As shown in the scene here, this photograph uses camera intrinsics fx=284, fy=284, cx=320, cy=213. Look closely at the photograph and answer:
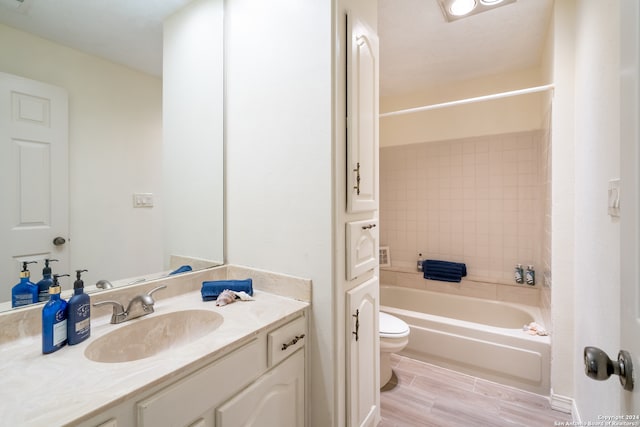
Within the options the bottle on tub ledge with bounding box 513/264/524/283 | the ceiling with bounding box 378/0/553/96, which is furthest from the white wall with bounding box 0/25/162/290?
the bottle on tub ledge with bounding box 513/264/524/283

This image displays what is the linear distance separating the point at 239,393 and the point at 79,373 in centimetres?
44

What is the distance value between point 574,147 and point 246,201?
1874 millimetres

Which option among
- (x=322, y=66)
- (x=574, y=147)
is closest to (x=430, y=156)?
(x=574, y=147)

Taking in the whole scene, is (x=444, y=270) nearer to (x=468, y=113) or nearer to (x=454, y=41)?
(x=468, y=113)

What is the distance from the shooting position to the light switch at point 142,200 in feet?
4.08

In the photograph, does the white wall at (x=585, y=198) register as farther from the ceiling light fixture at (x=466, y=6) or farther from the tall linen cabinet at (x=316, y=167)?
the tall linen cabinet at (x=316, y=167)

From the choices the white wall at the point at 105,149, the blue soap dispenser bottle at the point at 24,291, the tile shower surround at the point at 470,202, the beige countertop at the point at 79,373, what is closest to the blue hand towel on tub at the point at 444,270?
the tile shower surround at the point at 470,202

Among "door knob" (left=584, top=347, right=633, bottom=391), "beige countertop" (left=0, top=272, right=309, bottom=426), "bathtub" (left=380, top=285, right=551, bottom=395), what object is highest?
"door knob" (left=584, top=347, right=633, bottom=391)

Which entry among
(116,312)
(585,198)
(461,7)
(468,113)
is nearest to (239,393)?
(116,312)

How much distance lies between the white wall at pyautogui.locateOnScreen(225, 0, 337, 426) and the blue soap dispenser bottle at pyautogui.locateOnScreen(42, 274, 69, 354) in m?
0.72

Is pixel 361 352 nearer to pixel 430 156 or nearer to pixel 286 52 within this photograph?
pixel 286 52

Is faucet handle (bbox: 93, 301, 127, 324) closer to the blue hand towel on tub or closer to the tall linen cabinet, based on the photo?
the tall linen cabinet

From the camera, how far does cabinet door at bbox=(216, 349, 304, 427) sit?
884 millimetres

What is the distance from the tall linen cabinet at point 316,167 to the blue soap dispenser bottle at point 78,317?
2.16 ft
